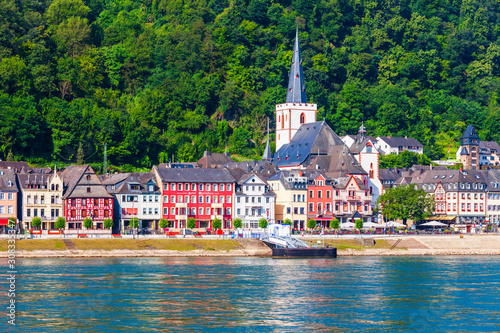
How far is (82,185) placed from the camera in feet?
316

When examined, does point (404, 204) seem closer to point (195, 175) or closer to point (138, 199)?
point (195, 175)

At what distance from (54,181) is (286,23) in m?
87.1

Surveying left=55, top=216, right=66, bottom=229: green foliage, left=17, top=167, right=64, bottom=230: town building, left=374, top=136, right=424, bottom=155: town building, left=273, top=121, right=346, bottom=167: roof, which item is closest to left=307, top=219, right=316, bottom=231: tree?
left=273, top=121, right=346, bottom=167: roof

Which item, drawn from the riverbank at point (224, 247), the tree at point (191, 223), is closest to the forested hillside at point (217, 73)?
the tree at point (191, 223)

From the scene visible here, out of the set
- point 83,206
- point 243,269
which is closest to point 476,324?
point 243,269

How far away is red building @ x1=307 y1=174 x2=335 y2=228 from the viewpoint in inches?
4183

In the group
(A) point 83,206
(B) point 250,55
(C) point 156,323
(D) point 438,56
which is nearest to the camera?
(C) point 156,323

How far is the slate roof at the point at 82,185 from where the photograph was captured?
314ft

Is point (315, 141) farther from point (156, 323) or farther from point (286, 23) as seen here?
point (156, 323)

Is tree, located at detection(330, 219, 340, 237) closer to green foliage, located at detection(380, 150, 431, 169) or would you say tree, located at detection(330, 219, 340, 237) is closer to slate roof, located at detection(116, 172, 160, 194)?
slate roof, located at detection(116, 172, 160, 194)

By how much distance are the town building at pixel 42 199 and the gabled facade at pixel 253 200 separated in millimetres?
20276

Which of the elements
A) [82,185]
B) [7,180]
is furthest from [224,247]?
[7,180]

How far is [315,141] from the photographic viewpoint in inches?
4850

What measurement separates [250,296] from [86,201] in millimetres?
42563
